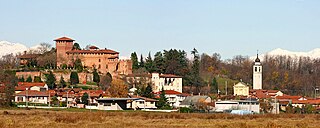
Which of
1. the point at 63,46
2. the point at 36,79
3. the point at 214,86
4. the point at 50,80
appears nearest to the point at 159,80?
the point at 214,86

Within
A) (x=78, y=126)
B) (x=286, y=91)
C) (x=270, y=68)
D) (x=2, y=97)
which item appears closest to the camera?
(x=78, y=126)

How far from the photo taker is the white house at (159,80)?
103 m

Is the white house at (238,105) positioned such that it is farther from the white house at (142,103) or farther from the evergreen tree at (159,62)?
the evergreen tree at (159,62)

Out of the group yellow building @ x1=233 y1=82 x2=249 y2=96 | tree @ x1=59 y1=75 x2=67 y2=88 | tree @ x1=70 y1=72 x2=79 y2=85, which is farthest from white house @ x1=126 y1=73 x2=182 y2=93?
tree @ x1=59 y1=75 x2=67 y2=88

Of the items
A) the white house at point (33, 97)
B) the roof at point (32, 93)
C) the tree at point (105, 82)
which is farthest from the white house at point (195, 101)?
the roof at point (32, 93)

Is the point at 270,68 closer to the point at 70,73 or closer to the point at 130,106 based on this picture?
the point at 70,73

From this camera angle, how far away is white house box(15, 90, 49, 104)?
82500 mm

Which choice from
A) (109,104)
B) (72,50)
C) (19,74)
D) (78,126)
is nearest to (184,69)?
(72,50)

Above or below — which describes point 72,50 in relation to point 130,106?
above

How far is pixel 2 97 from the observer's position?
68.5 m

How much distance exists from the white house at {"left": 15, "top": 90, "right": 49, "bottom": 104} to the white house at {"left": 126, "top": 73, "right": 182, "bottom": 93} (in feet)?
69.7

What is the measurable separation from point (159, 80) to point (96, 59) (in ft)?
39.4

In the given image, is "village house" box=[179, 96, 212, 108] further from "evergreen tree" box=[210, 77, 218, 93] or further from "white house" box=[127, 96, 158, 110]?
"evergreen tree" box=[210, 77, 218, 93]

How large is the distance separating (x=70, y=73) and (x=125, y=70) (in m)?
11.4
